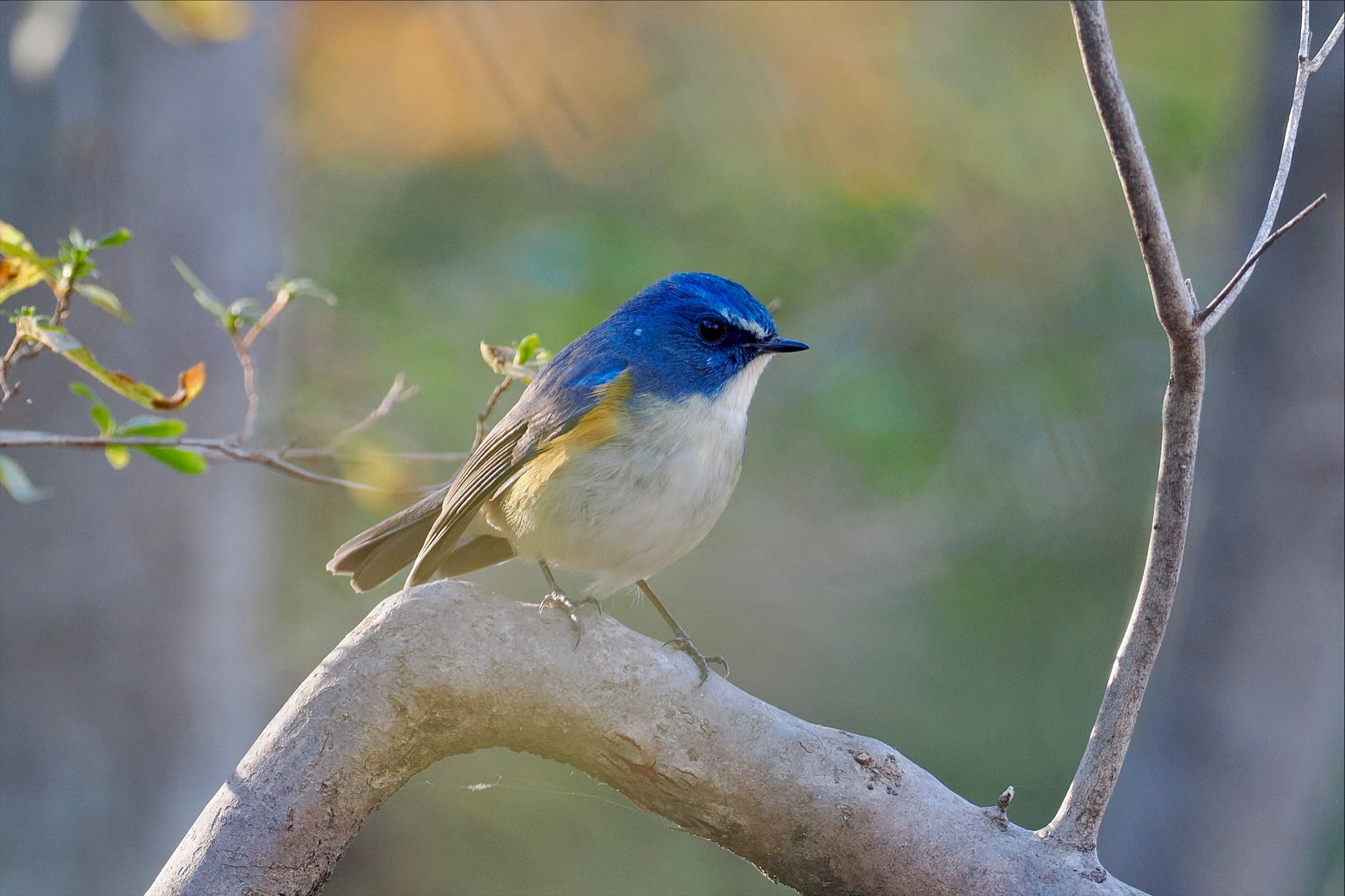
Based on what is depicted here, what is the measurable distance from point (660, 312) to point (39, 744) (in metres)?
3.83

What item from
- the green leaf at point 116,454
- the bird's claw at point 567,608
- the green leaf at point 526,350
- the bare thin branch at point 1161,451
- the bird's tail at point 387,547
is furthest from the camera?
the bird's tail at point 387,547

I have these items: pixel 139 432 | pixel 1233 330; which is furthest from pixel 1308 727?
pixel 139 432

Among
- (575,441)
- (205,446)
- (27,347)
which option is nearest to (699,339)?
(575,441)

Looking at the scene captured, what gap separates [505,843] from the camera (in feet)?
19.3

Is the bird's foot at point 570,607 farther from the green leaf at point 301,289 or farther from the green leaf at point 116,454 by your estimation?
the green leaf at point 116,454

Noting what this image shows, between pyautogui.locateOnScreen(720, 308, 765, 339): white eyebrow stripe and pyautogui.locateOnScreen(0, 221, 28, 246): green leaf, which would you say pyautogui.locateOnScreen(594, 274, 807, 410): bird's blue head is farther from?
pyautogui.locateOnScreen(0, 221, 28, 246): green leaf

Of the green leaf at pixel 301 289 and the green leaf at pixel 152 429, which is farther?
the green leaf at pixel 301 289

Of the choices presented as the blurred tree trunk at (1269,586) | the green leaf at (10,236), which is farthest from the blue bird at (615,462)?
the blurred tree trunk at (1269,586)

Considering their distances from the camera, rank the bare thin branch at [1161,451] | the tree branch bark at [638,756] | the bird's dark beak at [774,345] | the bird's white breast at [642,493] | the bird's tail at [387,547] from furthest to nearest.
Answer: the bird's dark beak at [774,345], the bird's tail at [387,547], the bird's white breast at [642,493], the tree branch bark at [638,756], the bare thin branch at [1161,451]

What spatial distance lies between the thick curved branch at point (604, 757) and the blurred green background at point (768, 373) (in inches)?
91.5

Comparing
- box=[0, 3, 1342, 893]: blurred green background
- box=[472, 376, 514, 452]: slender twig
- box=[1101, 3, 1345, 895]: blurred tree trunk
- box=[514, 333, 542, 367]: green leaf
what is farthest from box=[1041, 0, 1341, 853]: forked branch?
box=[1101, 3, 1345, 895]: blurred tree trunk

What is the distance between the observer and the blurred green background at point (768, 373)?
494 cm

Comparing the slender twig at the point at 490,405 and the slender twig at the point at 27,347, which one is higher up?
the slender twig at the point at 27,347

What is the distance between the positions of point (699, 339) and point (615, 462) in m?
0.45
